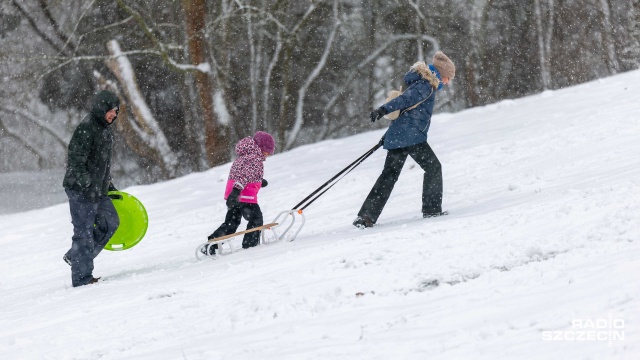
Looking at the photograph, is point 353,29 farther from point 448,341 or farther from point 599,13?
point 448,341

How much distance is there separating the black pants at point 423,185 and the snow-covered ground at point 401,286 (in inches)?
7.7

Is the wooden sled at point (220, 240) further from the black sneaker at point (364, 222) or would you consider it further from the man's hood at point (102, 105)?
the man's hood at point (102, 105)

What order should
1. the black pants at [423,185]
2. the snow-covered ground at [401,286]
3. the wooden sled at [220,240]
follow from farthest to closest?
1. the black pants at [423,185]
2. the wooden sled at [220,240]
3. the snow-covered ground at [401,286]

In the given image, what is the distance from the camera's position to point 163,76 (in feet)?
78.5

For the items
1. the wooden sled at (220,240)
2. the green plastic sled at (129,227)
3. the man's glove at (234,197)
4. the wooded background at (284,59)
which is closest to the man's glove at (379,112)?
the wooden sled at (220,240)

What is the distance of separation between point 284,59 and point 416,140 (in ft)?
54.5

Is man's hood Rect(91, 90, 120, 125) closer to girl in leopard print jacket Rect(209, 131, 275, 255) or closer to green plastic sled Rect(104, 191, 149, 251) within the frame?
green plastic sled Rect(104, 191, 149, 251)

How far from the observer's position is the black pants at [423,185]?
8.55 meters

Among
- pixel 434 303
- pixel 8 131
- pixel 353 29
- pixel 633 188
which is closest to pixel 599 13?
pixel 353 29

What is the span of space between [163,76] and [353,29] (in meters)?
5.31

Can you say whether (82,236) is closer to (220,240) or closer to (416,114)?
(220,240)

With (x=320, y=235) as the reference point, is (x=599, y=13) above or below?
above

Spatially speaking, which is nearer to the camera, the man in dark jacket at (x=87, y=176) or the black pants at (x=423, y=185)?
the man in dark jacket at (x=87, y=176)

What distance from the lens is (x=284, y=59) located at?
24.8 metres
